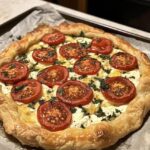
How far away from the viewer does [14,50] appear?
232 cm

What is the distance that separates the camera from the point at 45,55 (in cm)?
229

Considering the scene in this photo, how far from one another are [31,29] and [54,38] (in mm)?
341

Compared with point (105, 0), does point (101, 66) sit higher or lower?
Answer: higher

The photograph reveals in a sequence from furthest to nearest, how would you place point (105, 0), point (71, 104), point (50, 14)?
1. point (105, 0)
2. point (50, 14)
3. point (71, 104)

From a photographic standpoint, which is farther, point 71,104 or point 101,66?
point 101,66

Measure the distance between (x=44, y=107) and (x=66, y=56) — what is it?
0.51 metres

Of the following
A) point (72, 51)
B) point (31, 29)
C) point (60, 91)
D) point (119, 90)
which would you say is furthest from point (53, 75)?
point (31, 29)

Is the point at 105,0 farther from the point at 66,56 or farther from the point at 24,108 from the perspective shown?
the point at 24,108

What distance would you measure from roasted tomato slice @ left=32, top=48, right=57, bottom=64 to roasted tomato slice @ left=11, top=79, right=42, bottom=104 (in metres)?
0.23

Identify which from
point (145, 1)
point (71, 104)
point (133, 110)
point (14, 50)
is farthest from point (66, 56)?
point (145, 1)

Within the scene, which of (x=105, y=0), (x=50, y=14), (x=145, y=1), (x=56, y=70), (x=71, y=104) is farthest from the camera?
(x=105, y=0)

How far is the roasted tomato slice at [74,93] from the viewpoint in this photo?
1920mm

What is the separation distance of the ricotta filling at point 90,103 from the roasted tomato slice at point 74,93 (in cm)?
3

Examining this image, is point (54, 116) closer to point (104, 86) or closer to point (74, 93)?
point (74, 93)
